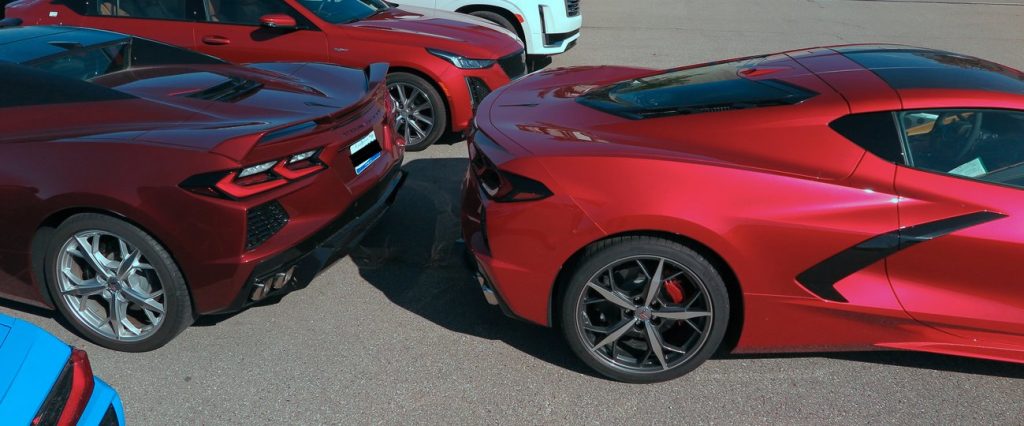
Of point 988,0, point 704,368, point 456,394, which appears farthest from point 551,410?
Answer: point 988,0

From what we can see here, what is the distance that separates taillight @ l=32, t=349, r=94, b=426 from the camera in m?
2.32

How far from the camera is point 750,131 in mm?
3322

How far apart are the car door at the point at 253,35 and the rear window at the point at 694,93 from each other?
324cm

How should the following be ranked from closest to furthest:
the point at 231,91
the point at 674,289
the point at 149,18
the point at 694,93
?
the point at 674,289
the point at 694,93
the point at 231,91
the point at 149,18

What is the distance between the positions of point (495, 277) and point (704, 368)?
1026mm

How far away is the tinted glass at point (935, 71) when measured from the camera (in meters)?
3.35

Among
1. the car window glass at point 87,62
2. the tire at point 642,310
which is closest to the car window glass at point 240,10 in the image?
the car window glass at point 87,62

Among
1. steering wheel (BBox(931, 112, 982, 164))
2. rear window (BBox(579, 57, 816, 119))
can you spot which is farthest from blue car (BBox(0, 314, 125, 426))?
steering wheel (BBox(931, 112, 982, 164))

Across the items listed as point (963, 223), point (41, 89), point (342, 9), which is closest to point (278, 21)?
point (342, 9)

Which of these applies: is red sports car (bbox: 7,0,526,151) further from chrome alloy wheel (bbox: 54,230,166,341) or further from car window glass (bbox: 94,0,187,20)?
chrome alloy wheel (bbox: 54,230,166,341)

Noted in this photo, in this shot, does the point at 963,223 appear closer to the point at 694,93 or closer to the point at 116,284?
the point at 694,93

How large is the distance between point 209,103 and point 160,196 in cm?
81

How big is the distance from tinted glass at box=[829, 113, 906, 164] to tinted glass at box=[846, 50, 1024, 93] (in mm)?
223

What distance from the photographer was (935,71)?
11.5ft
